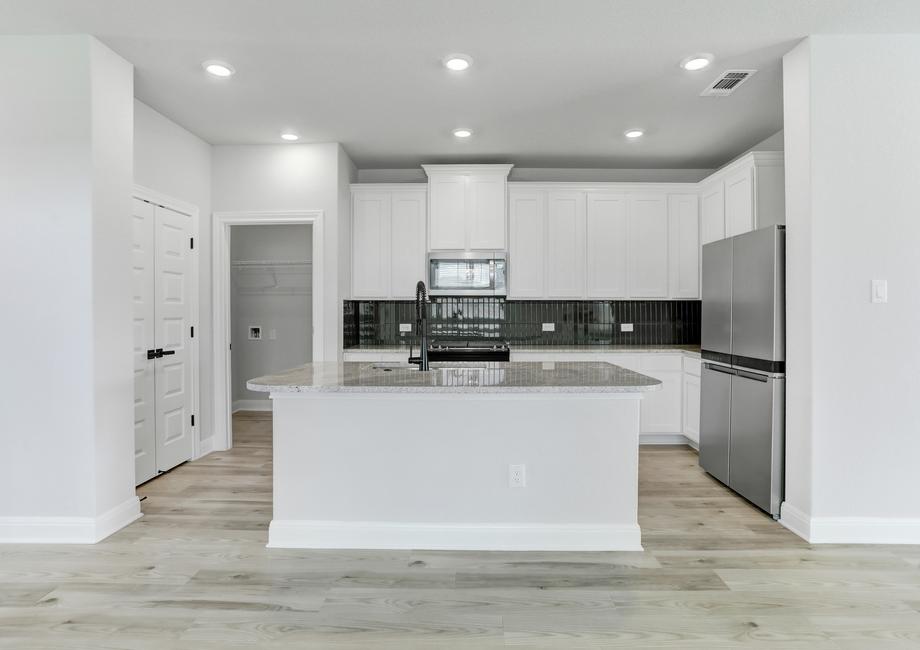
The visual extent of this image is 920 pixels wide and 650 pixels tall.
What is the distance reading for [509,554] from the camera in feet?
8.58

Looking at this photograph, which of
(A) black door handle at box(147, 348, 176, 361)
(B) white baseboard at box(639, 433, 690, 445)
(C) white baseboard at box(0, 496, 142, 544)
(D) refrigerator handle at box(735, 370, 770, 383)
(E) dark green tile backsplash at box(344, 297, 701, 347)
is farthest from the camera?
(E) dark green tile backsplash at box(344, 297, 701, 347)

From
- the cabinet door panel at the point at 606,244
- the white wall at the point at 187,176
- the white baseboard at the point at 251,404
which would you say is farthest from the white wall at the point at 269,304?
the cabinet door panel at the point at 606,244

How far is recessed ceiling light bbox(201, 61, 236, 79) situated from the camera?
121 inches

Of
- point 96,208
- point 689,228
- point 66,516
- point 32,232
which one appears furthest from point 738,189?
point 66,516

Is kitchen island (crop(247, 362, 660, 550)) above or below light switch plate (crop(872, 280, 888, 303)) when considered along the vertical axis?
below

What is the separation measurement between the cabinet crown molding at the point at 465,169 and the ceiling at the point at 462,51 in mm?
308

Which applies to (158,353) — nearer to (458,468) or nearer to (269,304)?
(269,304)

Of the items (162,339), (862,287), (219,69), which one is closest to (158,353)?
(162,339)

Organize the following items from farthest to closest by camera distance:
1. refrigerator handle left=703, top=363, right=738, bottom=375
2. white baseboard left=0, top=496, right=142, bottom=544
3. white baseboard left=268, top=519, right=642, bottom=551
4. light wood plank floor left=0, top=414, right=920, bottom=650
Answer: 1. refrigerator handle left=703, top=363, right=738, bottom=375
2. white baseboard left=0, top=496, right=142, bottom=544
3. white baseboard left=268, top=519, right=642, bottom=551
4. light wood plank floor left=0, top=414, right=920, bottom=650

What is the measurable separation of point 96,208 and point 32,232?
35 centimetres

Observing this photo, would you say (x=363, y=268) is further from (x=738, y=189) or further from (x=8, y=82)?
(x=738, y=189)

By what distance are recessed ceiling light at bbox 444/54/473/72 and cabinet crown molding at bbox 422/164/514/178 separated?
1784 mm

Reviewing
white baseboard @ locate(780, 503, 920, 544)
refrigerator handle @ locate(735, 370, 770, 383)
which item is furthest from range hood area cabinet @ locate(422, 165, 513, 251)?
white baseboard @ locate(780, 503, 920, 544)

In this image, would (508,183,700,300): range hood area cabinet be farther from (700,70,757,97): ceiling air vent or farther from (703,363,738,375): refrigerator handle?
(700,70,757,97): ceiling air vent
